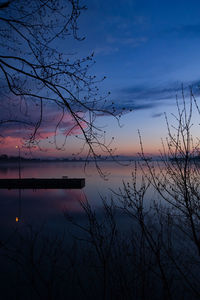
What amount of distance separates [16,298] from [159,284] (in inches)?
247

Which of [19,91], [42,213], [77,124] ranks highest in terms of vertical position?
[19,91]

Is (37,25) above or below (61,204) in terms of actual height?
above

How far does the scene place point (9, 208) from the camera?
26.2 metres

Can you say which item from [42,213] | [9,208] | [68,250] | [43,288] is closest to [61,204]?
[42,213]

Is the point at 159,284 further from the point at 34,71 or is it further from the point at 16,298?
the point at 34,71

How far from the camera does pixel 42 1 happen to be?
2.80m

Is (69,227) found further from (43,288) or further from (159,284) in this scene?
(159,284)

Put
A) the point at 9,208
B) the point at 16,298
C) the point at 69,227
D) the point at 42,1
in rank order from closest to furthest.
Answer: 1. the point at 42,1
2. the point at 16,298
3. the point at 69,227
4. the point at 9,208

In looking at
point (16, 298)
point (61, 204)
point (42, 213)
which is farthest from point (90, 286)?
point (61, 204)

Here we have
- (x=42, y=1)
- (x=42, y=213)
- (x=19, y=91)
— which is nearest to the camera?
(x=42, y=1)

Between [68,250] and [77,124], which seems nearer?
[77,124]

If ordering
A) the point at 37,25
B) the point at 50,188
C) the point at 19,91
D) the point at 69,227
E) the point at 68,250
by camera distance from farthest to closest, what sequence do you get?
the point at 50,188 → the point at 69,227 → the point at 68,250 → the point at 19,91 → the point at 37,25

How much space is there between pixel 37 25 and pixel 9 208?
26.7 metres

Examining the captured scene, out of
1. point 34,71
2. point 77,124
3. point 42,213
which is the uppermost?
point 34,71
